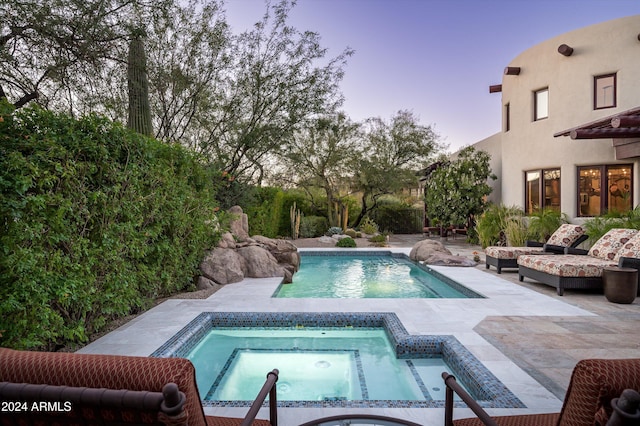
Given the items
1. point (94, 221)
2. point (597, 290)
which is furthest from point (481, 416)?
point (597, 290)

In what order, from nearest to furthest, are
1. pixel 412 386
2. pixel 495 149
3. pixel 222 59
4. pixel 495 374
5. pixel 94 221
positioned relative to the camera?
pixel 495 374, pixel 412 386, pixel 94 221, pixel 222 59, pixel 495 149

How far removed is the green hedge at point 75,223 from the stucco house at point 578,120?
946 centimetres

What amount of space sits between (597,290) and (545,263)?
1.12 m

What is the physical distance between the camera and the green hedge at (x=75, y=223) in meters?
3.06

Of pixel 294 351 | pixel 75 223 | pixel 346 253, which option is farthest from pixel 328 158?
pixel 75 223

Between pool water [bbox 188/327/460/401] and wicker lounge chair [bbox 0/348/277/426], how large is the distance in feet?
Result: 7.76

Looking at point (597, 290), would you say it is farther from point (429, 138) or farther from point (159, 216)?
point (429, 138)

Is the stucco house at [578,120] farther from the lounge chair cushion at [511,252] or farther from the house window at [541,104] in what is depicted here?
the lounge chair cushion at [511,252]

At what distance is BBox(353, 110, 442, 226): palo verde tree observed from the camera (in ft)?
59.1

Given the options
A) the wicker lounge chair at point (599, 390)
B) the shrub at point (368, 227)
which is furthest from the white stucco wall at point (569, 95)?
the wicker lounge chair at point (599, 390)

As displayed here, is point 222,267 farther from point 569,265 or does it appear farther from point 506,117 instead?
point 506,117

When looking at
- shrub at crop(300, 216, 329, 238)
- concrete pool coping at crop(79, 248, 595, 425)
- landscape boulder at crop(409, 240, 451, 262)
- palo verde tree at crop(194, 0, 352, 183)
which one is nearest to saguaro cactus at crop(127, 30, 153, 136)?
palo verde tree at crop(194, 0, 352, 183)

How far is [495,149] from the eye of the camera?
15.5 m

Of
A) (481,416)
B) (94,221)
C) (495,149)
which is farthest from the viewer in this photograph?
(495,149)
